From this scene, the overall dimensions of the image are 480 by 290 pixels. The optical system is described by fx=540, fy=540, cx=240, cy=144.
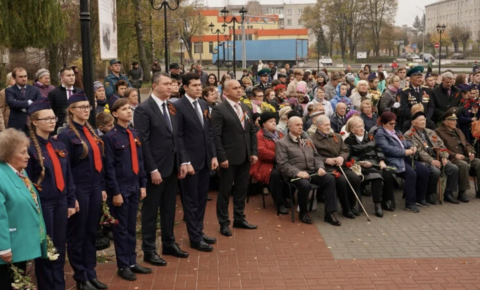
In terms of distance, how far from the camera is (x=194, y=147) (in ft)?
22.3

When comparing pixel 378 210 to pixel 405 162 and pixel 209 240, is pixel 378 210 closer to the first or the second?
pixel 405 162

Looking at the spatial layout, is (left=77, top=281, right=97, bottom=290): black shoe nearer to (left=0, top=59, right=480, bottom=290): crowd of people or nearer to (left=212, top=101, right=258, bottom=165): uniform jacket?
(left=0, top=59, right=480, bottom=290): crowd of people

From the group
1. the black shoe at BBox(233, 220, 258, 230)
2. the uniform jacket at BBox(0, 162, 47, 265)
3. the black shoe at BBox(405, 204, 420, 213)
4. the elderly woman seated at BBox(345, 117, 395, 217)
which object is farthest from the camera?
the black shoe at BBox(405, 204, 420, 213)

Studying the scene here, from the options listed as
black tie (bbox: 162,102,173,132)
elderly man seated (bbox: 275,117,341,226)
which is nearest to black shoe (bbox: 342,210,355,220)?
elderly man seated (bbox: 275,117,341,226)

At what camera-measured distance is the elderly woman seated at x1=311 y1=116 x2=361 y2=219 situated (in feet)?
27.6

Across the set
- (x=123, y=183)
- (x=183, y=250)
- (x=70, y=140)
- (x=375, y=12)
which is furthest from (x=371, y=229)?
(x=375, y=12)

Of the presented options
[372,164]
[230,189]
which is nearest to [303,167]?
[372,164]

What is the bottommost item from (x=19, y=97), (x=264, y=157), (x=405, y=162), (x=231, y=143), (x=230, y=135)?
(x=405, y=162)

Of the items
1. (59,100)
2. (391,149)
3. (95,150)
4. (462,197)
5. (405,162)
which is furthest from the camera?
(462,197)

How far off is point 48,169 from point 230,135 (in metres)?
3.04

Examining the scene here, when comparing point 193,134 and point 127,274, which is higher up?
point 193,134

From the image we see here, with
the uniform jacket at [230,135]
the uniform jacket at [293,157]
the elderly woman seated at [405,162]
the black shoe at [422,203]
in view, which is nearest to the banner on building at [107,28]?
the uniform jacket at [230,135]

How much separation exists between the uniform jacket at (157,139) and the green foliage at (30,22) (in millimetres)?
9586

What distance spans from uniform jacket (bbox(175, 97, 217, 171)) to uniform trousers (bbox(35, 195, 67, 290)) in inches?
80.1
